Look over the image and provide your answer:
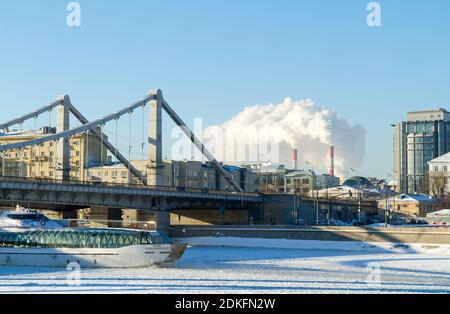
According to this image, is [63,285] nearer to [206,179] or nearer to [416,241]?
[416,241]

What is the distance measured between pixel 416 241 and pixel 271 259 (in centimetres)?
2098

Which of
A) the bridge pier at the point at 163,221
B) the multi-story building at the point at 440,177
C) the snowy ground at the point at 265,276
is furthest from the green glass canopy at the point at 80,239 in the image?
the multi-story building at the point at 440,177

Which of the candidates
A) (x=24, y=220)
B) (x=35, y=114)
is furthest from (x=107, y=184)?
(x=24, y=220)

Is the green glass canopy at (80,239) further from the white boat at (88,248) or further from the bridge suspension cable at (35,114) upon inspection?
the bridge suspension cable at (35,114)

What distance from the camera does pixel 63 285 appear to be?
4069 centimetres

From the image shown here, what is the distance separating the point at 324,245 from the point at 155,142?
2973 centimetres

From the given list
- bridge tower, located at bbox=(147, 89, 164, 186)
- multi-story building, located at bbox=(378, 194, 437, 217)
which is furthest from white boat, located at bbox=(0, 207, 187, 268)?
multi-story building, located at bbox=(378, 194, 437, 217)

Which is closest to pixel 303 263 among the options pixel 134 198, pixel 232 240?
pixel 232 240

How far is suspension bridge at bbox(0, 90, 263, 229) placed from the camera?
8131 cm

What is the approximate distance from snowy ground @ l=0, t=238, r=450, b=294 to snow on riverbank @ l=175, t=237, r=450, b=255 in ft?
8.89

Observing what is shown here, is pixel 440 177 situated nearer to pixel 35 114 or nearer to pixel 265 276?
pixel 35 114

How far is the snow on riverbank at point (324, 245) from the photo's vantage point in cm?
7288

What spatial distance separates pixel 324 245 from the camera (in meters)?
80.1

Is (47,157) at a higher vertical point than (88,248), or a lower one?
higher
